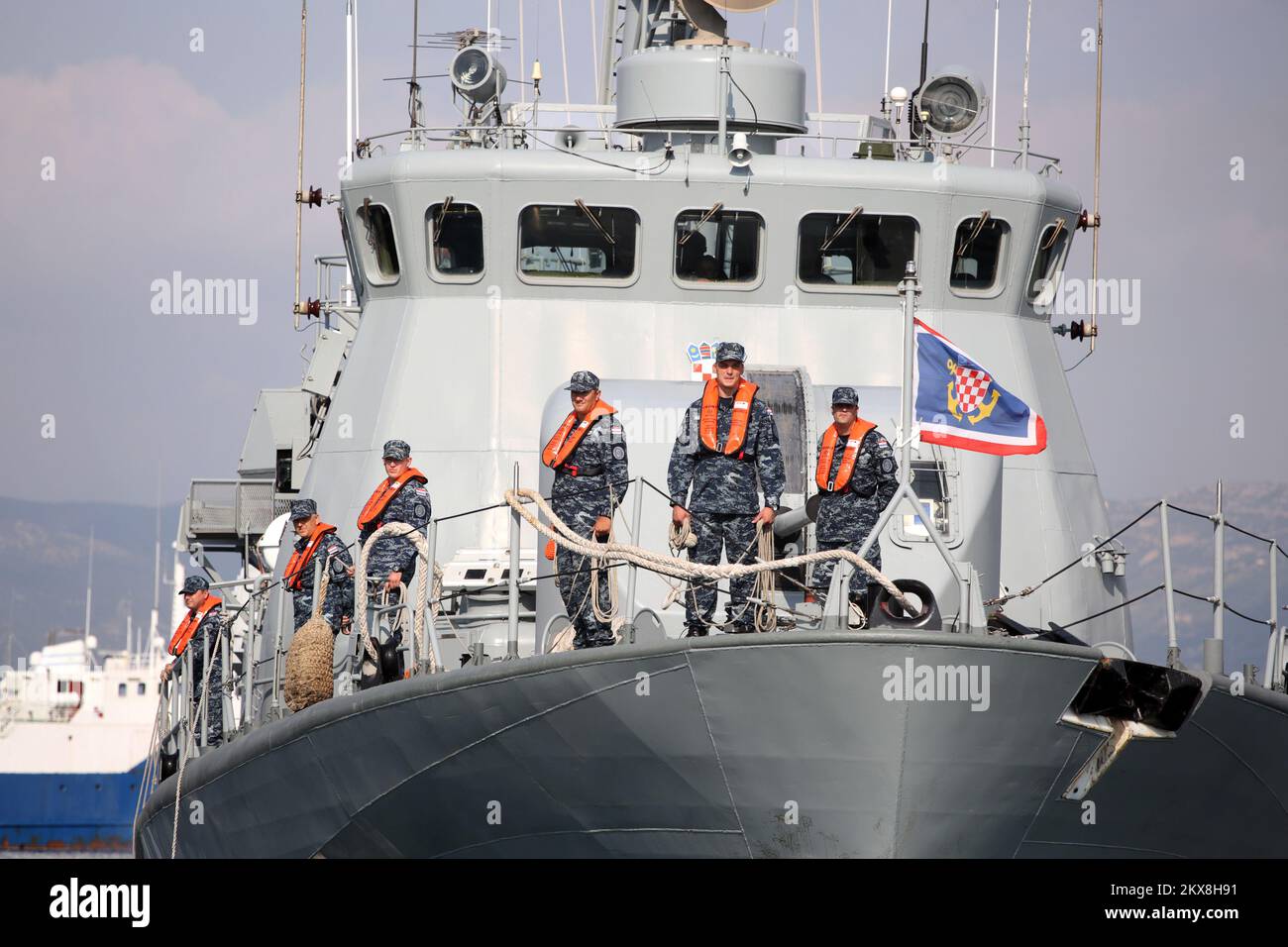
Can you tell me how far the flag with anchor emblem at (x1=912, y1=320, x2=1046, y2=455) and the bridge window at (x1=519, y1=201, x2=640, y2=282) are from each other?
150 inches

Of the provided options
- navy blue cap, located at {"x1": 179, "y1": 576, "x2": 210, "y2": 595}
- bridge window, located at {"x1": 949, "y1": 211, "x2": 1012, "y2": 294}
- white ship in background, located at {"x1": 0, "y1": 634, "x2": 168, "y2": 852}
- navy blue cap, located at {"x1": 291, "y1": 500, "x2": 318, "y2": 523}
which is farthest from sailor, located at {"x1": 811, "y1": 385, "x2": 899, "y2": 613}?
white ship in background, located at {"x1": 0, "y1": 634, "x2": 168, "y2": 852}

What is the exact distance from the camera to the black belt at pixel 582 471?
9.90 meters

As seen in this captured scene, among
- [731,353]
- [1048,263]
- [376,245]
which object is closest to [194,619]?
[376,245]

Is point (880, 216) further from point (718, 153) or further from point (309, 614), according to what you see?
point (309, 614)

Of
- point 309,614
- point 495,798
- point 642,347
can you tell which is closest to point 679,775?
point 495,798

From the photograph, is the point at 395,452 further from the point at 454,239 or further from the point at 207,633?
the point at 207,633

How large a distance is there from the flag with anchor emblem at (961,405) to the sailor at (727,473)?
818 millimetres

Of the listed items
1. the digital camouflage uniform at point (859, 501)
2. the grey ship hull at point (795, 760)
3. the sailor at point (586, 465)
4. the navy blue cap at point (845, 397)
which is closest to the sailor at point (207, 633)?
the grey ship hull at point (795, 760)

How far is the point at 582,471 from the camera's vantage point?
9906 mm

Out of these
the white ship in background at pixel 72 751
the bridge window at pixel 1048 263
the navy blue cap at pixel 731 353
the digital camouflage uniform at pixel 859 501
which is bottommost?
the white ship in background at pixel 72 751

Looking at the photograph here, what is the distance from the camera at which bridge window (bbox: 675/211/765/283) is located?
12633 mm

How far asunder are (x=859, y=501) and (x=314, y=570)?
3.32m

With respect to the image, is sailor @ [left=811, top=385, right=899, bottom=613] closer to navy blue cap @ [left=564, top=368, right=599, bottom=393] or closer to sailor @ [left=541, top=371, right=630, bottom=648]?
sailor @ [left=541, top=371, right=630, bottom=648]

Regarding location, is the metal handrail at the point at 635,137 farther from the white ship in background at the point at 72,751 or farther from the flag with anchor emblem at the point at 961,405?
the white ship in background at the point at 72,751
